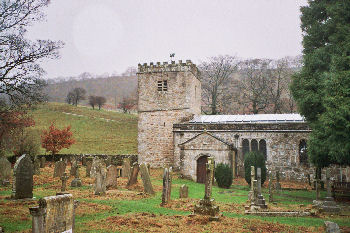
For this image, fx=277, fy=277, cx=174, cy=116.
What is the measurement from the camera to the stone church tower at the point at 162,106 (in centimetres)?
2558

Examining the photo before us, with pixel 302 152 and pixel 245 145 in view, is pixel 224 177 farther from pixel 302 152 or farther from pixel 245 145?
pixel 302 152

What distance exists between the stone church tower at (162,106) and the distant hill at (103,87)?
58.2 meters

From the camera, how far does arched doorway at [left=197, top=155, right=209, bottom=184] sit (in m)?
21.3

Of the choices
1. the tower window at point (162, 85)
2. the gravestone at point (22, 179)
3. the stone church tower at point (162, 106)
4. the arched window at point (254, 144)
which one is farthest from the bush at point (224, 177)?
the gravestone at point (22, 179)

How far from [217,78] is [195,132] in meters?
14.9

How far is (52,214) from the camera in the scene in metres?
4.68

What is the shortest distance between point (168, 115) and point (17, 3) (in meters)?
16.5

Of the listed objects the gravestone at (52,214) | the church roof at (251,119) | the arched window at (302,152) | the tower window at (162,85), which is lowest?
the gravestone at (52,214)

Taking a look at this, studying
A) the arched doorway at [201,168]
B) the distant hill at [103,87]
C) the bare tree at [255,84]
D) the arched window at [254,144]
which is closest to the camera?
the arched doorway at [201,168]

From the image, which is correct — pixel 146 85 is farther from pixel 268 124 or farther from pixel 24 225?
pixel 24 225

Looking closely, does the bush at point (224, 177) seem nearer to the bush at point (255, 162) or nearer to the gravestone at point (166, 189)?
the bush at point (255, 162)

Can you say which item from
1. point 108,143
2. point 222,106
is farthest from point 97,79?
point 222,106

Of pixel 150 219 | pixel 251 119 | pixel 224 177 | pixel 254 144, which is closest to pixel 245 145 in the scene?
pixel 254 144

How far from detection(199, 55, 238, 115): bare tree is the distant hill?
48.7 metres
